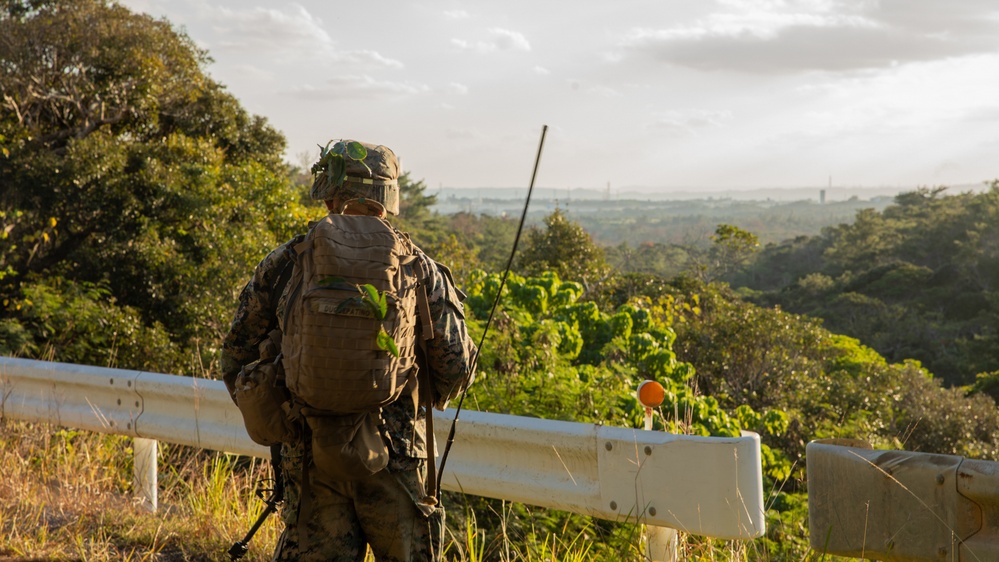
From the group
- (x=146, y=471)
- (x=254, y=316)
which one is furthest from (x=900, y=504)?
(x=146, y=471)

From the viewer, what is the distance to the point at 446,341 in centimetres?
261

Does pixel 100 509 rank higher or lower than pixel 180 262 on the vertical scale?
lower

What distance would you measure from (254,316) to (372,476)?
1.80 feet

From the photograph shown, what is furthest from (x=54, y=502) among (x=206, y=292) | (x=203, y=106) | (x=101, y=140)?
(x=203, y=106)

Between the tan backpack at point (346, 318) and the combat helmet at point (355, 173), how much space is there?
0.60 ft

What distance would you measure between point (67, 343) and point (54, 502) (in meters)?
8.51

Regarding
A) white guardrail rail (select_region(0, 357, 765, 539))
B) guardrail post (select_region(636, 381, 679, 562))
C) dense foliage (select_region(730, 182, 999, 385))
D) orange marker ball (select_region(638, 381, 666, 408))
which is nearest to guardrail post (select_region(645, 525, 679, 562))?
guardrail post (select_region(636, 381, 679, 562))

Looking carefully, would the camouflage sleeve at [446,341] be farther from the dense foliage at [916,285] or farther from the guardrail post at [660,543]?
the dense foliage at [916,285]

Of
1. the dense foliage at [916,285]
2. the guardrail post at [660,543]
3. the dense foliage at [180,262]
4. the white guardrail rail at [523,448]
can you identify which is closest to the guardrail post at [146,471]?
the white guardrail rail at [523,448]

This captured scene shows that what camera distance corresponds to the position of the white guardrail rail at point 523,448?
2.77m

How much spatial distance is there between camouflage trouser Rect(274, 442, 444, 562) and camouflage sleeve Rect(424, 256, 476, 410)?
27cm

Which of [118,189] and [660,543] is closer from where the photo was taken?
[660,543]

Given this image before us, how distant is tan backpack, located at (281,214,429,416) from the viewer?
2273 mm

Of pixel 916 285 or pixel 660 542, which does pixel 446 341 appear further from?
pixel 916 285
